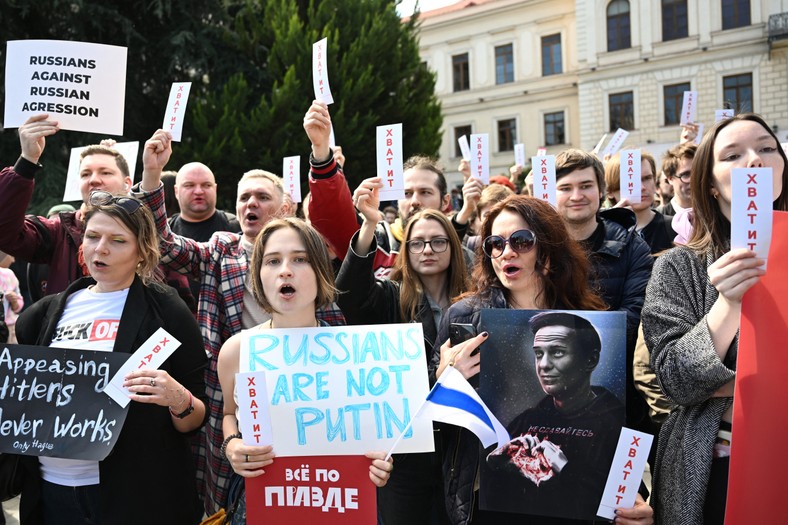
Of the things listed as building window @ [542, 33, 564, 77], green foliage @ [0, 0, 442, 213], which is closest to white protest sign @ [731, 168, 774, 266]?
green foliage @ [0, 0, 442, 213]

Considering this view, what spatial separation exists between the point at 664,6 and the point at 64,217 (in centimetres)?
3259

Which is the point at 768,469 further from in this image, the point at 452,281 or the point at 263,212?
the point at 263,212

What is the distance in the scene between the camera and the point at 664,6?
30094mm

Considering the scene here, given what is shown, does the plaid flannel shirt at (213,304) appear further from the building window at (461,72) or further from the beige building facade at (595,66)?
the building window at (461,72)

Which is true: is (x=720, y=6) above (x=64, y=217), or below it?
Result: above

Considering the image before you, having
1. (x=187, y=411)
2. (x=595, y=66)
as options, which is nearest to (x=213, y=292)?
(x=187, y=411)

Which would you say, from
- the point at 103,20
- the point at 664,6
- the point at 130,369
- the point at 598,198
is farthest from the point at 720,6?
the point at 130,369

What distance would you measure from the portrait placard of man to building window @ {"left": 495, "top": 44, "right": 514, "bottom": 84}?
116ft

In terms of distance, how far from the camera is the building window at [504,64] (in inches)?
1393

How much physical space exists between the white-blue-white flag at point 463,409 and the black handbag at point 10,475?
1.57m

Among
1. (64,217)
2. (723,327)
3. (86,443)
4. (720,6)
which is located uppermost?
(720,6)

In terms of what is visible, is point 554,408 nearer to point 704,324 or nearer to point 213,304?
point 704,324

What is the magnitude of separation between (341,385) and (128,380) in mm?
745

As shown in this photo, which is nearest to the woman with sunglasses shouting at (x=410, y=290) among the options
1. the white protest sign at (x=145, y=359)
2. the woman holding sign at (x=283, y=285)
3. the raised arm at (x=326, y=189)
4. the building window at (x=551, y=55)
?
the raised arm at (x=326, y=189)
